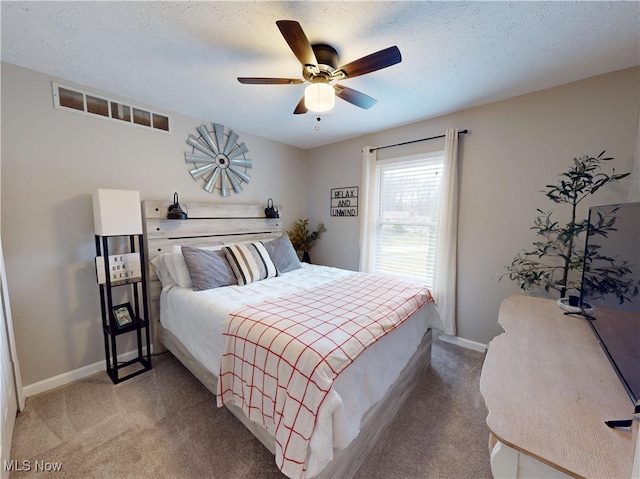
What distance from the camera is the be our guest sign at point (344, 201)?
137 inches

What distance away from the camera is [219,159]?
2.96 meters

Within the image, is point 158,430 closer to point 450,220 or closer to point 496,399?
point 496,399

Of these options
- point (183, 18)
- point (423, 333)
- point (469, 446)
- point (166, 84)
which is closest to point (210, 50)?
point (183, 18)

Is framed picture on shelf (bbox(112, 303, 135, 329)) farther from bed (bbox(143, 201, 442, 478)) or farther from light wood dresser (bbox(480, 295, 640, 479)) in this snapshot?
light wood dresser (bbox(480, 295, 640, 479))

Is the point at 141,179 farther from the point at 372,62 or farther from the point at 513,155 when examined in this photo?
the point at 513,155

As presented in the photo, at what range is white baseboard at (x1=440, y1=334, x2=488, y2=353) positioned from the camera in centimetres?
258

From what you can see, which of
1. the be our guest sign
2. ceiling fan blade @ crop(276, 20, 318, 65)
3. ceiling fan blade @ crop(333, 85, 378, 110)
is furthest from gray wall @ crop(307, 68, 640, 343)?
ceiling fan blade @ crop(276, 20, 318, 65)

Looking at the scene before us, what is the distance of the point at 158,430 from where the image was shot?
1.62m

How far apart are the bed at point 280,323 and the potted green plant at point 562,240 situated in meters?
0.91

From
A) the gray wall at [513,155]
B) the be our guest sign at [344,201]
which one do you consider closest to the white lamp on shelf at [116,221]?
the be our guest sign at [344,201]

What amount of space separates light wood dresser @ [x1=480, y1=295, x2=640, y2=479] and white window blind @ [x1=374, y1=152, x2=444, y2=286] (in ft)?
5.44

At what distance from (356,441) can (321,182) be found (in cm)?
320

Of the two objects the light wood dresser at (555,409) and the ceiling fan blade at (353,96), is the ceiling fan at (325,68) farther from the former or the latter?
the light wood dresser at (555,409)

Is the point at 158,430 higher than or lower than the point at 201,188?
lower
